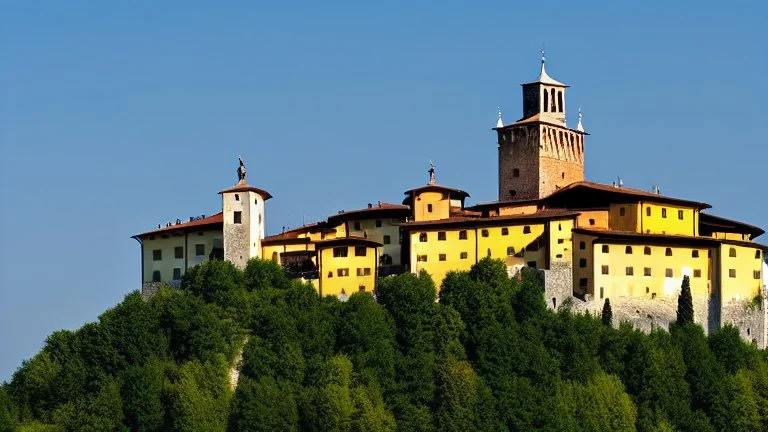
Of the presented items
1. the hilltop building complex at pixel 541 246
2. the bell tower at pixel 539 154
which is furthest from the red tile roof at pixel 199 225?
the bell tower at pixel 539 154

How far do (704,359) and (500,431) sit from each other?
9998 millimetres

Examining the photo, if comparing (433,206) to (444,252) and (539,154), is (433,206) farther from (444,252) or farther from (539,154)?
(539,154)

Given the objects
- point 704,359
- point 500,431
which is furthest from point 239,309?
point 704,359

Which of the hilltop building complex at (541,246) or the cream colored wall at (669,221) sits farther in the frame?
the cream colored wall at (669,221)

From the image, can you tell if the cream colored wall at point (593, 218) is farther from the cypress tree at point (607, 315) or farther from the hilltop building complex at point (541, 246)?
the cypress tree at point (607, 315)

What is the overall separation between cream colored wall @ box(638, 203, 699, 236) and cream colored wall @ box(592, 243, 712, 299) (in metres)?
1.99

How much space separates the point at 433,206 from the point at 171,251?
39.2ft

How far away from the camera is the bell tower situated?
111m

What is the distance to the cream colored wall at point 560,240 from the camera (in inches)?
4035

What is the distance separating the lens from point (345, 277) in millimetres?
104250

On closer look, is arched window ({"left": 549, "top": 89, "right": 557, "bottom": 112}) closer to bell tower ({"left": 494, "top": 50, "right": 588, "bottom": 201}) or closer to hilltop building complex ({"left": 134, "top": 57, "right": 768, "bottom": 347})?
bell tower ({"left": 494, "top": 50, "right": 588, "bottom": 201})

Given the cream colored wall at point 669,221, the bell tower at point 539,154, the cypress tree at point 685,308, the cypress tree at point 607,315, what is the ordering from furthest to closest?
the bell tower at point 539,154 < the cream colored wall at point 669,221 < the cypress tree at point 685,308 < the cypress tree at point 607,315

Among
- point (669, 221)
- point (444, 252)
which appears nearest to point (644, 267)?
point (669, 221)

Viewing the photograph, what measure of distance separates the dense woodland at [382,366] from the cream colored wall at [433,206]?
4.82 meters
